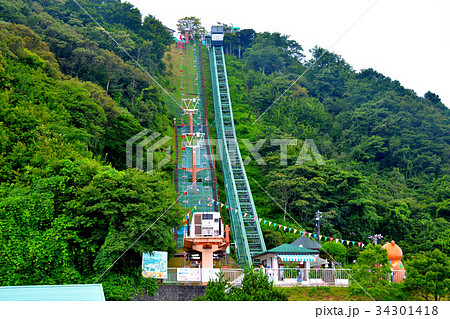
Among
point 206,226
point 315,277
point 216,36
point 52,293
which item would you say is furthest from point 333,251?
point 216,36

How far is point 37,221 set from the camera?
2141cm

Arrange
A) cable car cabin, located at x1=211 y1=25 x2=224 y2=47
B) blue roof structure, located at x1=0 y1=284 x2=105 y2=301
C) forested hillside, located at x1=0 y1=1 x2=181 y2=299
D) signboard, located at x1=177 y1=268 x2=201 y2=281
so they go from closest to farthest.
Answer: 1. blue roof structure, located at x1=0 y1=284 x2=105 y2=301
2. forested hillside, located at x1=0 y1=1 x2=181 y2=299
3. signboard, located at x1=177 y1=268 x2=201 y2=281
4. cable car cabin, located at x1=211 y1=25 x2=224 y2=47

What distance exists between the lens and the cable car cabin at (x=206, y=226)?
27.5 m

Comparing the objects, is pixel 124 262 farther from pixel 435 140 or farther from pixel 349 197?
pixel 435 140

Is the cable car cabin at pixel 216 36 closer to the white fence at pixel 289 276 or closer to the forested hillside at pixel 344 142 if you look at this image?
the forested hillside at pixel 344 142

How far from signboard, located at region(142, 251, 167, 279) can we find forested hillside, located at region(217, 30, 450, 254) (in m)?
10.9

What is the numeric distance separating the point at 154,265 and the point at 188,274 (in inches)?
88.4

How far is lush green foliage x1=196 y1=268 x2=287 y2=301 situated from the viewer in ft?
56.1

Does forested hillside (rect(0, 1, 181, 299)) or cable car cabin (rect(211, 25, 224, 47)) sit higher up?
cable car cabin (rect(211, 25, 224, 47))

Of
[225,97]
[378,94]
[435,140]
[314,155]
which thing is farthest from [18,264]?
[378,94]

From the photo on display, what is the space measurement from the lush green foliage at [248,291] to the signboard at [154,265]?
17.8 feet

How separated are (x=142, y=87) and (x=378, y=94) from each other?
28.7 m

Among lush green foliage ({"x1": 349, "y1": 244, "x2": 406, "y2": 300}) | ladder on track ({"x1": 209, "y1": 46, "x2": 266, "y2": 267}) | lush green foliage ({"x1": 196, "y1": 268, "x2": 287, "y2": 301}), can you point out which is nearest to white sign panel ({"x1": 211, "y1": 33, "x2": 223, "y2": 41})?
ladder on track ({"x1": 209, "y1": 46, "x2": 266, "y2": 267})

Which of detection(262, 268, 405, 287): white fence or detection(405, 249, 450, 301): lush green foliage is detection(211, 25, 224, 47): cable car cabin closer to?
detection(262, 268, 405, 287): white fence
